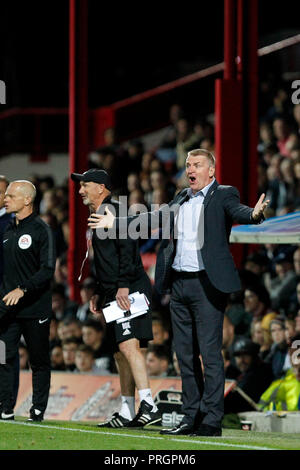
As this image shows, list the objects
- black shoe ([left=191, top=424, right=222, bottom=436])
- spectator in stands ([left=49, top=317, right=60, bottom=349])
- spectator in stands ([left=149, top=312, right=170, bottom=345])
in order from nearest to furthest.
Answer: black shoe ([left=191, top=424, right=222, bottom=436])
spectator in stands ([left=149, top=312, right=170, bottom=345])
spectator in stands ([left=49, top=317, right=60, bottom=349])

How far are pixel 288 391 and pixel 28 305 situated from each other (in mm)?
2785

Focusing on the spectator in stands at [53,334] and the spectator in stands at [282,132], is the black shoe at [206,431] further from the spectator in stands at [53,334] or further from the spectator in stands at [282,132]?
the spectator in stands at [282,132]

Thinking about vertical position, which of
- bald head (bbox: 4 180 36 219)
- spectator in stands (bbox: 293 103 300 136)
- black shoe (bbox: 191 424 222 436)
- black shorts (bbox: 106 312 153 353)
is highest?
spectator in stands (bbox: 293 103 300 136)

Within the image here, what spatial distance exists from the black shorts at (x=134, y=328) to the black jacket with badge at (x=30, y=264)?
629 mm

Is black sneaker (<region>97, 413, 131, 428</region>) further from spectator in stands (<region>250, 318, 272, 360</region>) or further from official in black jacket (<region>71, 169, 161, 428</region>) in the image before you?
spectator in stands (<region>250, 318, 272, 360</region>)

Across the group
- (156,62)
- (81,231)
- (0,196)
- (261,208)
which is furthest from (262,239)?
(156,62)

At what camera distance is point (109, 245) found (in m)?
9.74

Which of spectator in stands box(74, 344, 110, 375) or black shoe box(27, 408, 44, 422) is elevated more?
spectator in stands box(74, 344, 110, 375)

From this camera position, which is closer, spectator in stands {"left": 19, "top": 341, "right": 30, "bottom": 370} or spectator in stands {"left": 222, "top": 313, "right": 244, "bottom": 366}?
spectator in stands {"left": 222, "top": 313, "right": 244, "bottom": 366}

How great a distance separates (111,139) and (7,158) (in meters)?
3.29

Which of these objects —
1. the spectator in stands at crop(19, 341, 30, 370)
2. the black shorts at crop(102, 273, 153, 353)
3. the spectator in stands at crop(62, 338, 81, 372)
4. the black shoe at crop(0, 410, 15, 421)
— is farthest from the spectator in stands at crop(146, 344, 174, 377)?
the black shorts at crop(102, 273, 153, 353)

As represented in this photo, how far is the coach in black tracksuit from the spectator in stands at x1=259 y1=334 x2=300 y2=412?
8.08ft

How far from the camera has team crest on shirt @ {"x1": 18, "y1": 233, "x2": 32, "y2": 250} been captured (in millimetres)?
10164

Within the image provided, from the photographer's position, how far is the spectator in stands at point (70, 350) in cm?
1459
